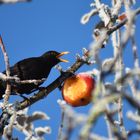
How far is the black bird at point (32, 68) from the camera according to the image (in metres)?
4.59

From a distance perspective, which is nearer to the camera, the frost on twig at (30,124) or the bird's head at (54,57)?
the frost on twig at (30,124)

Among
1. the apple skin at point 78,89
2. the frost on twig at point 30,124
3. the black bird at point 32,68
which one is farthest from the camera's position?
the black bird at point 32,68

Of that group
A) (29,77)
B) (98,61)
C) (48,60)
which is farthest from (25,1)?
(48,60)

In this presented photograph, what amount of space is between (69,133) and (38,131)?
1980 millimetres

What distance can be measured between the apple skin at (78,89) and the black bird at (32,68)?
105 cm

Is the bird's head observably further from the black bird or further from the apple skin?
the apple skin

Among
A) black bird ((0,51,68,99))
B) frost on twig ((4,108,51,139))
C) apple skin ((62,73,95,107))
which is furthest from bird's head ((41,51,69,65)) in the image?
frost on twig ((4,108,51,139))

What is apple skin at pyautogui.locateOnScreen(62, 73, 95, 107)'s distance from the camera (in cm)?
308

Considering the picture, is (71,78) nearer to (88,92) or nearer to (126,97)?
(88,92)

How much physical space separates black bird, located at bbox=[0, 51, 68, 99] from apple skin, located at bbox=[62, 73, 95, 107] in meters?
1.05

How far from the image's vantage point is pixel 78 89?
3.23 meters

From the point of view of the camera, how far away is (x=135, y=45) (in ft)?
5.54

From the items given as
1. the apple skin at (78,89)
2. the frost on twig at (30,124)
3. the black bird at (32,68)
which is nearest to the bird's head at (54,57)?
the black bird at (32,68)

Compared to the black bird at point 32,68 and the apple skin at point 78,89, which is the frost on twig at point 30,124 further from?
the black bird at point 32,68
